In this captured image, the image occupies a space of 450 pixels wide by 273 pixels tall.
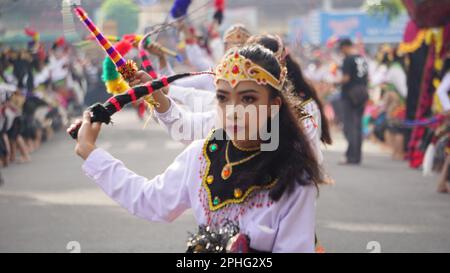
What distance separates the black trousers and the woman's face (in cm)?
1002

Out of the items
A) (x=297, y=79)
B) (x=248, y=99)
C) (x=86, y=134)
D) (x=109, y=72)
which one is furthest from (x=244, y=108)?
(x=297, y=79)

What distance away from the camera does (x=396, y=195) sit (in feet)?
32.4

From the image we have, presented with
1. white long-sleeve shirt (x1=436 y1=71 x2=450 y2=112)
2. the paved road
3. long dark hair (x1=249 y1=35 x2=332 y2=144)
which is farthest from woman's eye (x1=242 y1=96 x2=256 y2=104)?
white long-sleeve shirt (x1=436 y1=71 x2=450 y2=112)

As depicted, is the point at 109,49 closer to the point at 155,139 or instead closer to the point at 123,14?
the point at 123,14

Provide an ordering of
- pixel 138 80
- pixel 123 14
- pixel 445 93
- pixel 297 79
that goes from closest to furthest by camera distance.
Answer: pixel 138 80
pixel 297 79
pixel 123 14
pixel 445 93

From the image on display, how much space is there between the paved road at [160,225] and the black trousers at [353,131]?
25cm

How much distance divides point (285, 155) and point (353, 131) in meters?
A: 10.1

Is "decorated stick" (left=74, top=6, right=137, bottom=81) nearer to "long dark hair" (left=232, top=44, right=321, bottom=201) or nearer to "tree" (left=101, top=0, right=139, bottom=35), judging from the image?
"long dark hair" (left=232, top=44, right=321, bottom=201)

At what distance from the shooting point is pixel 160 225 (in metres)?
7.81

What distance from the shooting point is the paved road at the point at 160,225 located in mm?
6988

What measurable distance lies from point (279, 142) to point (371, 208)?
570 cm

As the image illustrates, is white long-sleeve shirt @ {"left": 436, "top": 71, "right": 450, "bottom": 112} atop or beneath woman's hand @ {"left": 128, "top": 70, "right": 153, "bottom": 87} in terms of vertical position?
beneath

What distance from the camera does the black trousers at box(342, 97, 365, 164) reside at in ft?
43.3
